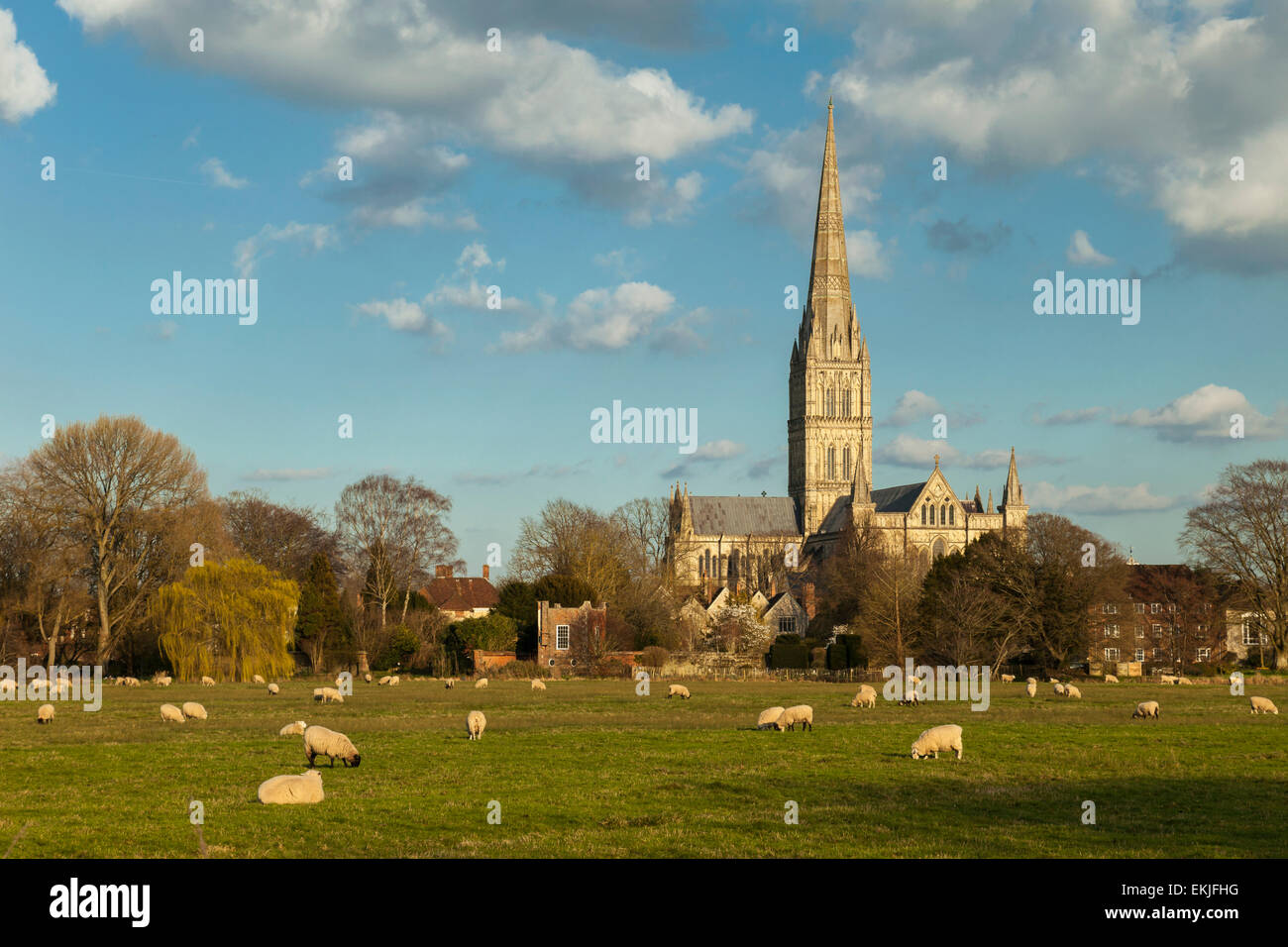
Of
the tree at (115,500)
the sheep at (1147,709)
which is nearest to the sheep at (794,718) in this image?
the sheep at (1147,709)

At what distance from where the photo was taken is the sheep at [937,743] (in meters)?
25.6

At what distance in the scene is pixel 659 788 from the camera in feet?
66.8

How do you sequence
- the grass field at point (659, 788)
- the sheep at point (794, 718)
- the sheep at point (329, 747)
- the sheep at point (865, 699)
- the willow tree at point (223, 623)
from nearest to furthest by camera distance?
the grass field at point (659, 788), the sheep at point (329, 747), the sheep at point (794, 718), the sheep at point (865, 699), the willow tree at point (223, 623)

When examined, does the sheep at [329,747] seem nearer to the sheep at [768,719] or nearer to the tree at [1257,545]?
the sheep at [768,719]

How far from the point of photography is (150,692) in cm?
5541

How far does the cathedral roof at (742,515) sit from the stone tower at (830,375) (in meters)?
2.52

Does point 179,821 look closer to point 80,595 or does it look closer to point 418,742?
point 418,742

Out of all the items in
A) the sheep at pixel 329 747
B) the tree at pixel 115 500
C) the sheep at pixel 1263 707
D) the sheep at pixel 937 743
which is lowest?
the sheep at pixel 1263 707

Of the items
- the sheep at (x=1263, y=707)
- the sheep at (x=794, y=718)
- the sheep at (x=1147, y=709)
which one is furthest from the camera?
the sheep at (x=1263, y=707)

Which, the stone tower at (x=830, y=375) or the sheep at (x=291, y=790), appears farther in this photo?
the stone tower at (x=830, y=375)

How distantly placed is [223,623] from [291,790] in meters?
52.6

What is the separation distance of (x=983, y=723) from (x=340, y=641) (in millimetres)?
57669

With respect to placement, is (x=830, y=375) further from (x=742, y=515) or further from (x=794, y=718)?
(x=794, y=718)
